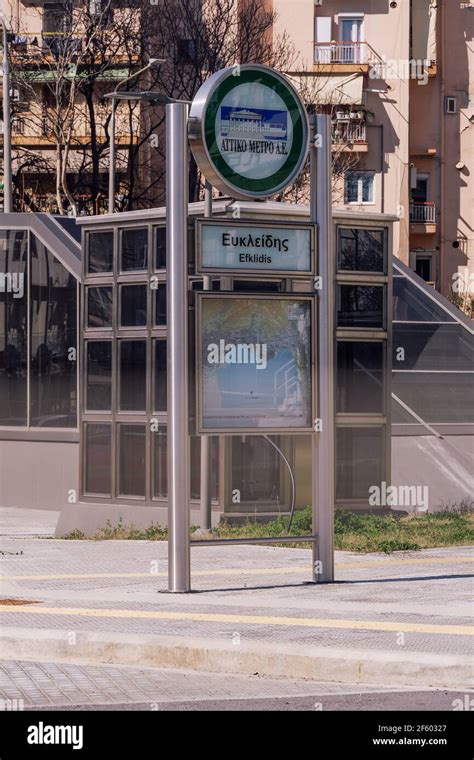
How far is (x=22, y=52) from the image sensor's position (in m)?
48.1

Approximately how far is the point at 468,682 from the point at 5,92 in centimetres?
3705

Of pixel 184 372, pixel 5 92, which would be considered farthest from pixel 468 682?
pixel 5 92

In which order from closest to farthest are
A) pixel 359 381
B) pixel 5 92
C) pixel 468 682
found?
1. pixel 468 682
2. pixel 359 381
3. pixel 5 92

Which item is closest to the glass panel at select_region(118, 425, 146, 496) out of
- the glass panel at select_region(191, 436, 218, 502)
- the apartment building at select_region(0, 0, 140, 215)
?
the glass panel at select_region(191, 436, 218, 502)

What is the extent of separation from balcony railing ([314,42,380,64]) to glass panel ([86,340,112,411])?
36.0 meters

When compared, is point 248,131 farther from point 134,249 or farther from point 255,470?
point 134,249

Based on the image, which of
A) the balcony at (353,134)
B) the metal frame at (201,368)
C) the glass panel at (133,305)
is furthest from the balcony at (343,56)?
the metal frame at (201,368)

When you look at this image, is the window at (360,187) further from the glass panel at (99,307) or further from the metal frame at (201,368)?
the metal frame at (201,368)

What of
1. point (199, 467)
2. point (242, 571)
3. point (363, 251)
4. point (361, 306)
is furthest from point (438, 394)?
point (242, 571)

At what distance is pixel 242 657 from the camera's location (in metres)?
8.83

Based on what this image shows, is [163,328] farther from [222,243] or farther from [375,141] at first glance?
[375,141]

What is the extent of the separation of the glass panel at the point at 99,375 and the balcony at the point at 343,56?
3550 cm

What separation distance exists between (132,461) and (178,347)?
1066 cm

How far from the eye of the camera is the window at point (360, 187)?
187 ft
